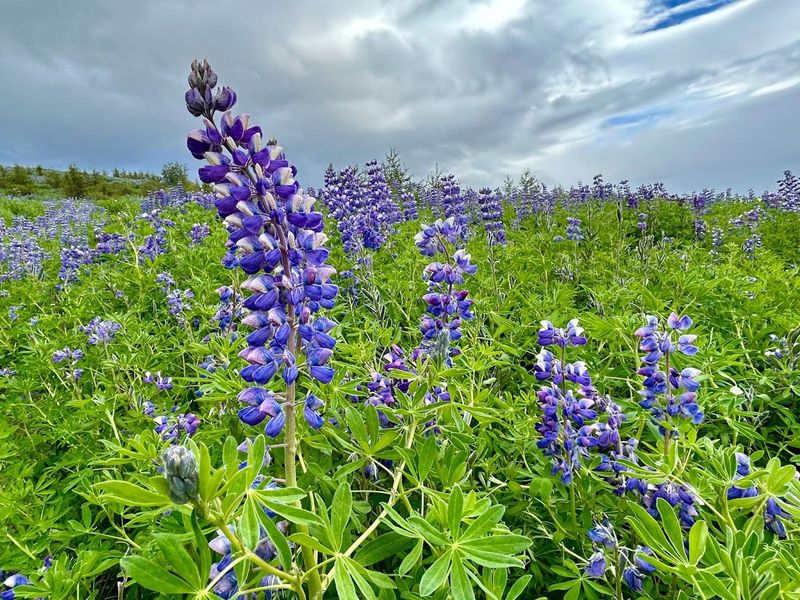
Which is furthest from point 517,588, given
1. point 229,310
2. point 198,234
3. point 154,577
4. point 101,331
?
point 198,234

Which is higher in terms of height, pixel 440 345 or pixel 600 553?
pixel 440 345

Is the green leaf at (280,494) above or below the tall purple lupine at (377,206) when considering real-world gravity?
below

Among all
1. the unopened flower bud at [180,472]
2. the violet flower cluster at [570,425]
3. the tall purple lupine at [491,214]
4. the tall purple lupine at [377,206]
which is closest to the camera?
the unopened flower bud at [180,472]

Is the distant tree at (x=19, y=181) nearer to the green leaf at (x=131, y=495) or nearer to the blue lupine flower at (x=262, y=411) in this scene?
the blue lupine flower at (x=262, y=411)

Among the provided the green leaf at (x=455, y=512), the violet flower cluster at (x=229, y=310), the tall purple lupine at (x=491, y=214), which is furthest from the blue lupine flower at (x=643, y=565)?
the tall purple lupine at (x=491, y=214)

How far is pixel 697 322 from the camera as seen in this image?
142 inches

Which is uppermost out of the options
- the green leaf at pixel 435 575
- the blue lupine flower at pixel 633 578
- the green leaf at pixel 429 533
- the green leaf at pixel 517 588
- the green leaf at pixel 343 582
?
the green leaf at pixel 429 533

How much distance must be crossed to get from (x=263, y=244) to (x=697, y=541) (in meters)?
1.30

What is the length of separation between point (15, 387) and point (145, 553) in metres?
2.67

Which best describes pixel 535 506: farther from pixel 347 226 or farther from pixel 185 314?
pixel 347 226

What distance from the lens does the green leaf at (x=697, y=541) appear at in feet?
3.65

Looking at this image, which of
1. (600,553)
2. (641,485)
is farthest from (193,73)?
(641,485)

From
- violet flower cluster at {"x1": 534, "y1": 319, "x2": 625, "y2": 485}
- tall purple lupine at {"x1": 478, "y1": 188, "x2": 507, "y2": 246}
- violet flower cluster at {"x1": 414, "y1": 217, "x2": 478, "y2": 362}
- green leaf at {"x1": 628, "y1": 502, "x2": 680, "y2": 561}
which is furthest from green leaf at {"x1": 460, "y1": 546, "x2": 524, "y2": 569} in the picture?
tall purple lupine at {"x1": 478, "y1": 188, "x2": 507, "y2": 246}

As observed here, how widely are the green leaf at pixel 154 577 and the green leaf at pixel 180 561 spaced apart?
0.05ft
